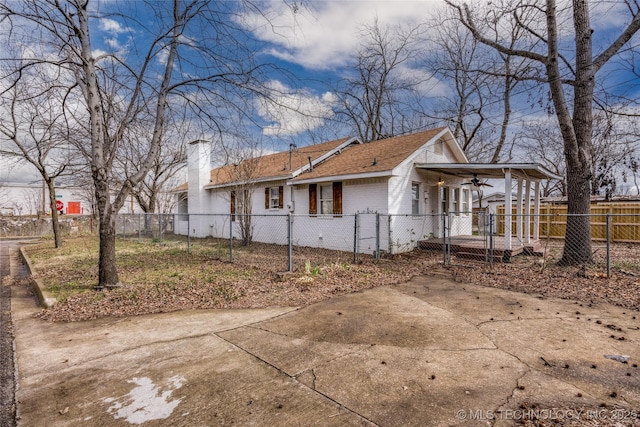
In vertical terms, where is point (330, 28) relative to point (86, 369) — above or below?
above

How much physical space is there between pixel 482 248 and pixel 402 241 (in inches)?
101

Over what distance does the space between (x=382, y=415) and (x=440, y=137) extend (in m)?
12.6

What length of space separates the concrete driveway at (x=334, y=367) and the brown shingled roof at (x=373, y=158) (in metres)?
6.99

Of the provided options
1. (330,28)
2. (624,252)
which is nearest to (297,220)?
(330,28)

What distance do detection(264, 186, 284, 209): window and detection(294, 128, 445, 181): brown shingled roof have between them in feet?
5.12

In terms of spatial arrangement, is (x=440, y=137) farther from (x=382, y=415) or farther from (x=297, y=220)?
(x=382, y=415)

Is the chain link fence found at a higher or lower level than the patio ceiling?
lower

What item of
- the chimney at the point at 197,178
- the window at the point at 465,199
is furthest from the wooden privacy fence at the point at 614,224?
the chimney at the point at 197,178

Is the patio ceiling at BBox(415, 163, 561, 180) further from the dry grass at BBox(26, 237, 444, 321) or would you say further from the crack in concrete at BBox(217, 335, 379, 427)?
the crack in concrete at BBox(217, 335, 379, 427)

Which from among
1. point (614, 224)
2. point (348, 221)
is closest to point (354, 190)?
point (348, 221)

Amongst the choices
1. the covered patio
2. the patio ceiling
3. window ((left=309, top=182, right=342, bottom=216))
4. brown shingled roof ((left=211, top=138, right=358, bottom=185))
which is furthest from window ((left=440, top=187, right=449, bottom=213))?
brown shingled roof ((left=211, top=138, right=358, bottom=185))

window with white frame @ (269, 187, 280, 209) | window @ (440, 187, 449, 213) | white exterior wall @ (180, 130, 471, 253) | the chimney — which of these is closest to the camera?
white exterior wall @ (180, 130, 471, 253)

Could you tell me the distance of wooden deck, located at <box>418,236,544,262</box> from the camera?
32.9ft

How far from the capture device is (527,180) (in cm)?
1184
